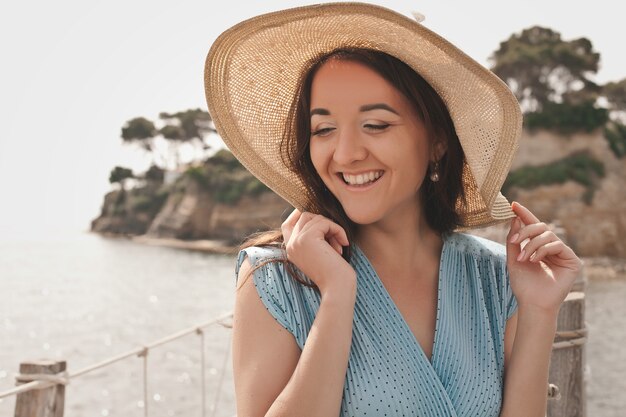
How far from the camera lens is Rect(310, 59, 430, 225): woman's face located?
67.4 inches

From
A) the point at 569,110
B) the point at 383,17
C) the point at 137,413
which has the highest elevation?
the point at 569,110

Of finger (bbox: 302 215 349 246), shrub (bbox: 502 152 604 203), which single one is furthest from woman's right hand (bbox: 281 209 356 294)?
shrub (bbox: 502 152 604 203)

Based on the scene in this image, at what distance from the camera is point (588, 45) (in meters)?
36.2

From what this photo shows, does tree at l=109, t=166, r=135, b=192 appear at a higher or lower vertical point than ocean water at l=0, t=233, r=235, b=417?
higher

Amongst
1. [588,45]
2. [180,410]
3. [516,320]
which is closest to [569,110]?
[588,45]

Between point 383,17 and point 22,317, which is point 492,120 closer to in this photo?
point 383,17

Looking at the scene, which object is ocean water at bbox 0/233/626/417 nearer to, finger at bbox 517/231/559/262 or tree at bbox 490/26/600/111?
finger at bbox 517/231/559/262

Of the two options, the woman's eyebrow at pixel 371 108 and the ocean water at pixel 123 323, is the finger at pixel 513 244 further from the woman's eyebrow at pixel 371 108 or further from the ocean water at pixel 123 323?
the ocean water at pixel 123 323

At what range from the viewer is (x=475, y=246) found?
2.08 m

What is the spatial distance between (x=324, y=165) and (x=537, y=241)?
0.60 meters

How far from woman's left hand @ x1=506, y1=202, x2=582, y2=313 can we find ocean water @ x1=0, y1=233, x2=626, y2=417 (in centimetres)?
278

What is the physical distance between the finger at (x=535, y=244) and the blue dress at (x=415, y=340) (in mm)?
133

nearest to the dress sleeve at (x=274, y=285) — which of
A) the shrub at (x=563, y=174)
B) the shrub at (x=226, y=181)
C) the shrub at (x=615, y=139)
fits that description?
the shrub at (x=563, y=174)

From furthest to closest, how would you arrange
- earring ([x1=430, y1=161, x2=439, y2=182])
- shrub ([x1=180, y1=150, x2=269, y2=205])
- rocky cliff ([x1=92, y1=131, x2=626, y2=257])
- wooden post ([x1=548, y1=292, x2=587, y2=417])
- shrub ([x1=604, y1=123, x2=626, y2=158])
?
1. shrub ([x1=180, y1=150, x2=269, y2=205])
2. shrub ([x1=604, y1=123, x2=626, y2=158])
3. rocky cliff ([x1=92, y1=131, x2=626, y2=257])
4. wooden post ([x1=548, y1=292, x2=587, y2=417])
5. earring ([x1=430, y1=161, x2=439, y2=182])
